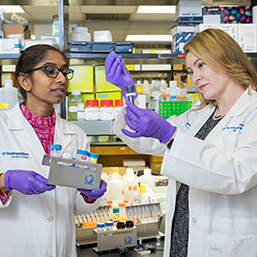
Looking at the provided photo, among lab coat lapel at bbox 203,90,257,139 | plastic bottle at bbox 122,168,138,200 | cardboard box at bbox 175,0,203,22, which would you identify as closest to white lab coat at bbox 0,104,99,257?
lab coat lapel at bbox 203,90,257,139

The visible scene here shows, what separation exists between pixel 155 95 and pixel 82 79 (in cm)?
57

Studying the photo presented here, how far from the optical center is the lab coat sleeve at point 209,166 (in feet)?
4.18

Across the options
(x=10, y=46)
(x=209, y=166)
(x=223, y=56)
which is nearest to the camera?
(x=209, y=166)

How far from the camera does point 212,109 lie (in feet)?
6.03

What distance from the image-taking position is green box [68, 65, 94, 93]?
8.32ft

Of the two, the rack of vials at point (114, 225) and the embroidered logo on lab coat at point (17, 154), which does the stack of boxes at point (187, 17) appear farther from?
the embroidered logo on lab coat at point (17, 154)

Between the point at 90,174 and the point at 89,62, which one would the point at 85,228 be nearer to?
the point at 90,174

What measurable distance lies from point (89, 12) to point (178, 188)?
5987mm

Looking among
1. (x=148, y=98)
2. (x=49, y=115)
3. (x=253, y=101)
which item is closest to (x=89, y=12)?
(x=148, y=98)

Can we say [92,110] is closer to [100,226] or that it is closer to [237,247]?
[100,226]

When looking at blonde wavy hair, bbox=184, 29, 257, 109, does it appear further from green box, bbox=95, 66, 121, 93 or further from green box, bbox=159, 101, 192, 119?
green box, bbox=95, 66, 121, 93

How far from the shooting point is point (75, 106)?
248 cm

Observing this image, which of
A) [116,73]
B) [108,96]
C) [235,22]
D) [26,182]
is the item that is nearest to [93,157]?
[26,182]

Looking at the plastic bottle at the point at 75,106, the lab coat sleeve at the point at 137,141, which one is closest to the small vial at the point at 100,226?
the lab coat sleeve at the point at 137,141
